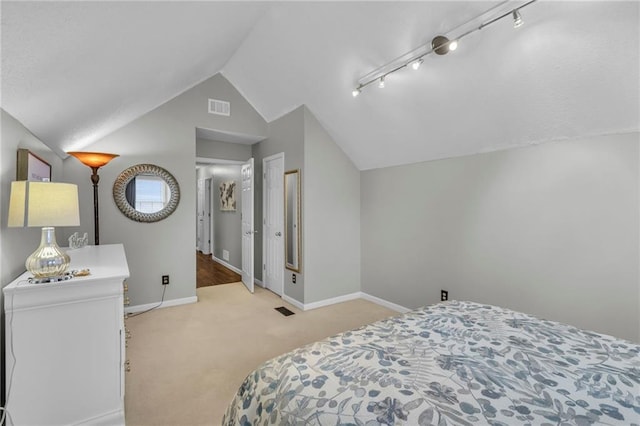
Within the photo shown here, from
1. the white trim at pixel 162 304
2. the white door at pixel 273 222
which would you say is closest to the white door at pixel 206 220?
the white door at pixel 273 222

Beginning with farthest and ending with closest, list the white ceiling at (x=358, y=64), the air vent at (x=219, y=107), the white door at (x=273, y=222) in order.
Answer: the white door at (x=273, y=222) → the air vent at (x=219, y=107) → the white ceiling at (x=358, y=64)

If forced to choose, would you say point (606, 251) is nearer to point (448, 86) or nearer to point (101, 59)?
point (448, 86)

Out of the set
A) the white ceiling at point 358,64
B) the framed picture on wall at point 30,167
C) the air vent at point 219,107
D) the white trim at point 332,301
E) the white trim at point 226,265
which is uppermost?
the air vent at point 219,107

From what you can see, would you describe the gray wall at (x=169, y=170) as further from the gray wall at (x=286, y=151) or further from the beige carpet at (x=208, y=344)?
the gray wall at (x=286, y=151)

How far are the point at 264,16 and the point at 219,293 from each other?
11.8 ft

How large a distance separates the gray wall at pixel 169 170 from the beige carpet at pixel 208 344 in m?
0.42

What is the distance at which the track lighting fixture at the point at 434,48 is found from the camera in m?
1.71

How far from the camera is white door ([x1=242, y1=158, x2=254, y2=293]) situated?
4.31 meters

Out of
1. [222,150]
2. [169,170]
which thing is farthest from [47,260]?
[222,150]

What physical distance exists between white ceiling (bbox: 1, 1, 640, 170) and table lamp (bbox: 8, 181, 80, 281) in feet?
1.58

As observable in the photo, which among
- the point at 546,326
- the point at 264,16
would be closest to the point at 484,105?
the point at 546,326

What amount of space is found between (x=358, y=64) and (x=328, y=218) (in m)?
1.91

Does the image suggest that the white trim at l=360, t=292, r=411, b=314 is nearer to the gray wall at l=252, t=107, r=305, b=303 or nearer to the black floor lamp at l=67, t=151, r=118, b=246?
the gray wall at l=252, t=107, r=305, b=303

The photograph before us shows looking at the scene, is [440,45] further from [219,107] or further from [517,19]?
[219,107]
